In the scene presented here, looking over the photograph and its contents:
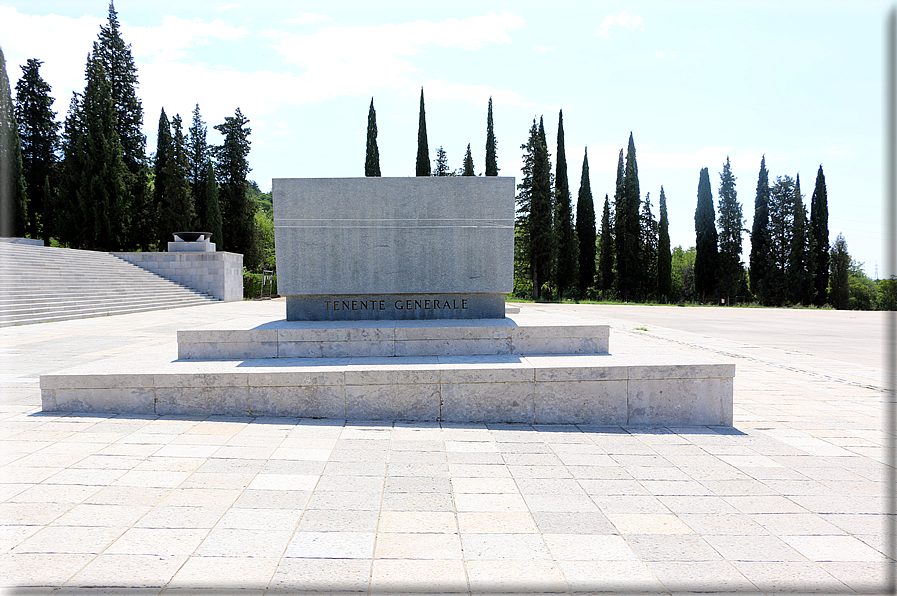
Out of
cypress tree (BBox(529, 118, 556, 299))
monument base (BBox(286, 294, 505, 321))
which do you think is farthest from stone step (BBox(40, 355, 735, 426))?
cypress tree (BBox(529, 118, 556, 299))

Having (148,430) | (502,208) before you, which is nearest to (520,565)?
(148,430)

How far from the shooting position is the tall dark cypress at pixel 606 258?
41.3 meters

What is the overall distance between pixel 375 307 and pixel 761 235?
4047 cm

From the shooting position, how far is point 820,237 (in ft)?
125

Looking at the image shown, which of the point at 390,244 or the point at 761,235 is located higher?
the point at 761,235

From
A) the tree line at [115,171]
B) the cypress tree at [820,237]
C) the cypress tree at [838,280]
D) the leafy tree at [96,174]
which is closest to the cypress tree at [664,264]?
the cypress tree at [820,237]

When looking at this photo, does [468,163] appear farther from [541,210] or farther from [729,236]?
[729,236]

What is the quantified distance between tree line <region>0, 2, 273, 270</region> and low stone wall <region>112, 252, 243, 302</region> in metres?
9.95

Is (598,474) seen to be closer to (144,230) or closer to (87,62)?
(144,230)

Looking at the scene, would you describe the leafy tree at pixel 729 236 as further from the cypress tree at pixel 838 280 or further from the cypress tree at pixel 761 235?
the cypress tree at pixel 838 280

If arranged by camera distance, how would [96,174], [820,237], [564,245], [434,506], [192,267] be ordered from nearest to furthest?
[434,506]
[192,267]
[96,174]
[564,245]
[820,237]

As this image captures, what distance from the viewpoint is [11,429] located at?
453 cm

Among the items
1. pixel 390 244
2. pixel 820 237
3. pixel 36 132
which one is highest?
pixel 36 132

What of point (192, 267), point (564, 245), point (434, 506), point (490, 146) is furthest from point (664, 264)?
point (434, 506)
